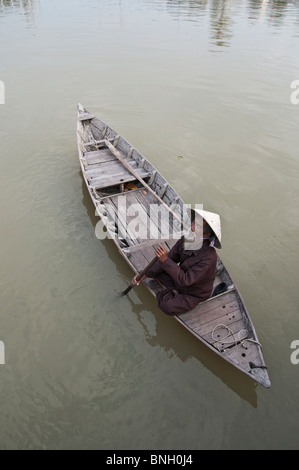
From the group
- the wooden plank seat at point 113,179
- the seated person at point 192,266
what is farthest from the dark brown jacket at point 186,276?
the wooden plank seat at point 113,179

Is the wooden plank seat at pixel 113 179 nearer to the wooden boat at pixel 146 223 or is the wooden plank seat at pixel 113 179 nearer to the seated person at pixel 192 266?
the wooden boat at pixel 146 223

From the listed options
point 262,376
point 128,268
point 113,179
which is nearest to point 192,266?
point 262,376

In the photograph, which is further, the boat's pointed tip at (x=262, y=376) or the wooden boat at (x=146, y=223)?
the wooden boat at (x=146, y=223)

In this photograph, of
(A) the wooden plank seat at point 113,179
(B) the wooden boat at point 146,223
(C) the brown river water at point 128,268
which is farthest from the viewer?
(A) the wooden plank seat at point 113,179

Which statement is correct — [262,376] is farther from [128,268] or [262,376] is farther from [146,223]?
[146,223]

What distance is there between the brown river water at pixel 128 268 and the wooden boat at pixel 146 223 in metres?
0.55

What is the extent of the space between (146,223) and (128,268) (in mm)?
1110

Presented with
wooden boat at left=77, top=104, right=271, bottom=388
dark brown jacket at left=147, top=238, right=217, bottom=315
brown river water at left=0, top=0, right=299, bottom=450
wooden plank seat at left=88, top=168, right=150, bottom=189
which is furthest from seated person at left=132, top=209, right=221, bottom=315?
wooden plank seat at left=88, top=168, right=150, bottom=189

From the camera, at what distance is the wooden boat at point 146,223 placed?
468 centimetres

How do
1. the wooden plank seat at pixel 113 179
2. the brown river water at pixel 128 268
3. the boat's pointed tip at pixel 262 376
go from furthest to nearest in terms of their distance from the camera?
the wooden plank seat at pixel 113 179 → the brown river water at pixel 128 268 → the boat's pointed tip at pixel 262 376

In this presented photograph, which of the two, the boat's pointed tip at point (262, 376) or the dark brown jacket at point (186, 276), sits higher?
the dark brown jacket at point (186, 276)

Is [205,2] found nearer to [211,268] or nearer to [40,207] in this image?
[40,207]

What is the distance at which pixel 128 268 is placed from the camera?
653 centimetres

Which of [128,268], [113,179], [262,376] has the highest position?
[113,179]
